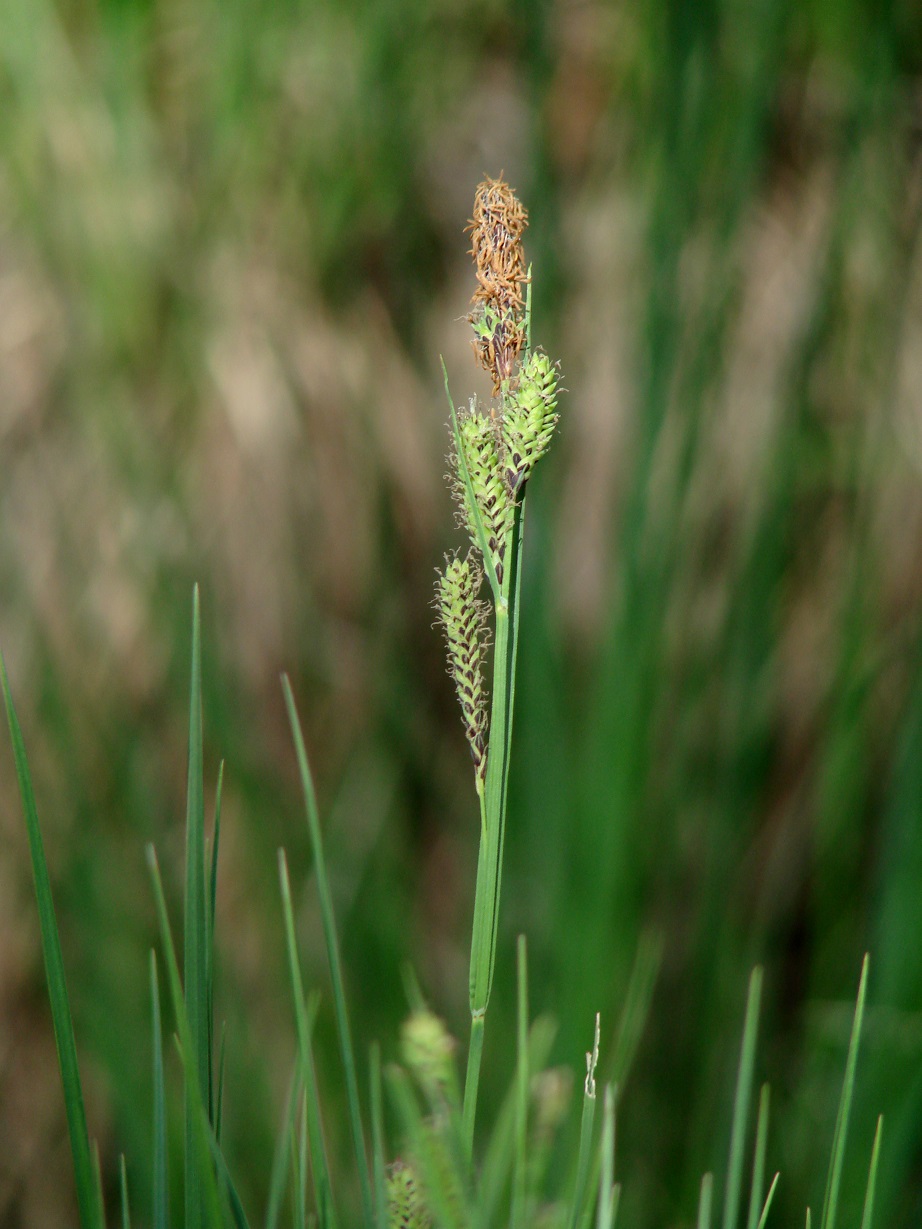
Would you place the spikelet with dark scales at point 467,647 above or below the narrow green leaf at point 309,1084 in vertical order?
above

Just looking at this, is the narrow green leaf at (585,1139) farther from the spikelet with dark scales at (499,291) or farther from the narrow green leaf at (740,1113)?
the spikelet with dark scales at (499,291)

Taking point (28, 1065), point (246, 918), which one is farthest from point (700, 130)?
point (28, 1065)

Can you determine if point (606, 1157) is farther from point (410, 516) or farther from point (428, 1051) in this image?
point (410, 516)

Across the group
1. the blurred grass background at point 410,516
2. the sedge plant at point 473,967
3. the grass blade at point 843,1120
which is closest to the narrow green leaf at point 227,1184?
the sedge plant at point 473,967

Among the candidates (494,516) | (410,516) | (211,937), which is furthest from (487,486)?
(410,516)

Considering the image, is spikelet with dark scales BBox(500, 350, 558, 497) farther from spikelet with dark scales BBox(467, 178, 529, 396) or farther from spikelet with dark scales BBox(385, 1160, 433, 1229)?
spikelet with dark scales BBox(385, 1160, 433, 1229)

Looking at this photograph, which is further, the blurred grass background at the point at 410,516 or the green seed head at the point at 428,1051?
the blurred grass background at the point at 410,516

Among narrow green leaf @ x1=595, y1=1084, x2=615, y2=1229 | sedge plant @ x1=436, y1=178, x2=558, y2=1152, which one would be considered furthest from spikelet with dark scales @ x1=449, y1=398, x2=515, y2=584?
narrow green leaf @ x1=595, y1=1084, x2=615, y2=1229
